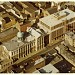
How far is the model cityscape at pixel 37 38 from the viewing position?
83.3 feet

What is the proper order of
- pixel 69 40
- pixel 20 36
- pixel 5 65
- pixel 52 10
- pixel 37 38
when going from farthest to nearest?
pixel 52 10
pixel 69 40
pixel 37 38
pixel 20 36
pixel 5 65

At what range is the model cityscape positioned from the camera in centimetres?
2539

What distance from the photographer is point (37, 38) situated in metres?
26.7

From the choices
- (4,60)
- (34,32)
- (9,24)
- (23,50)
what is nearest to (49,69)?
(23,50)

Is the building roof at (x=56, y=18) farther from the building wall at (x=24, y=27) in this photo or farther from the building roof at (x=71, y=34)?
the building wall at (x=24, y=27)

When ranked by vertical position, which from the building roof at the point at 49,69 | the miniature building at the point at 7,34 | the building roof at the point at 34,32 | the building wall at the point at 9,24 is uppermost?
the building roof at the point at 34,32

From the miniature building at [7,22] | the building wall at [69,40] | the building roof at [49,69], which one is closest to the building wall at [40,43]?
the building wall at [69,40]

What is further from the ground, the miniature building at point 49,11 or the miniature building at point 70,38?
the miniature building at point 49,11

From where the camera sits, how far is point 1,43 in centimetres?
2756

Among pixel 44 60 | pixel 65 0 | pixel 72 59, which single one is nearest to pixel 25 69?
pixel 44 60

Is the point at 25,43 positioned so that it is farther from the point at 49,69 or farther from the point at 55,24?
the point at 49,69

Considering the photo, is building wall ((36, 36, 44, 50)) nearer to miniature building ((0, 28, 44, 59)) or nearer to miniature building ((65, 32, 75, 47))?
miniature building ((0, 28, 44, 59))

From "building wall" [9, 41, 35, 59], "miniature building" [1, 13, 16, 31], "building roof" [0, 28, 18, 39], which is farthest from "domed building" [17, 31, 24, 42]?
"miniature building" [1, 13, 16, 31]

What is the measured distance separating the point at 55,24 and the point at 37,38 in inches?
72.9
